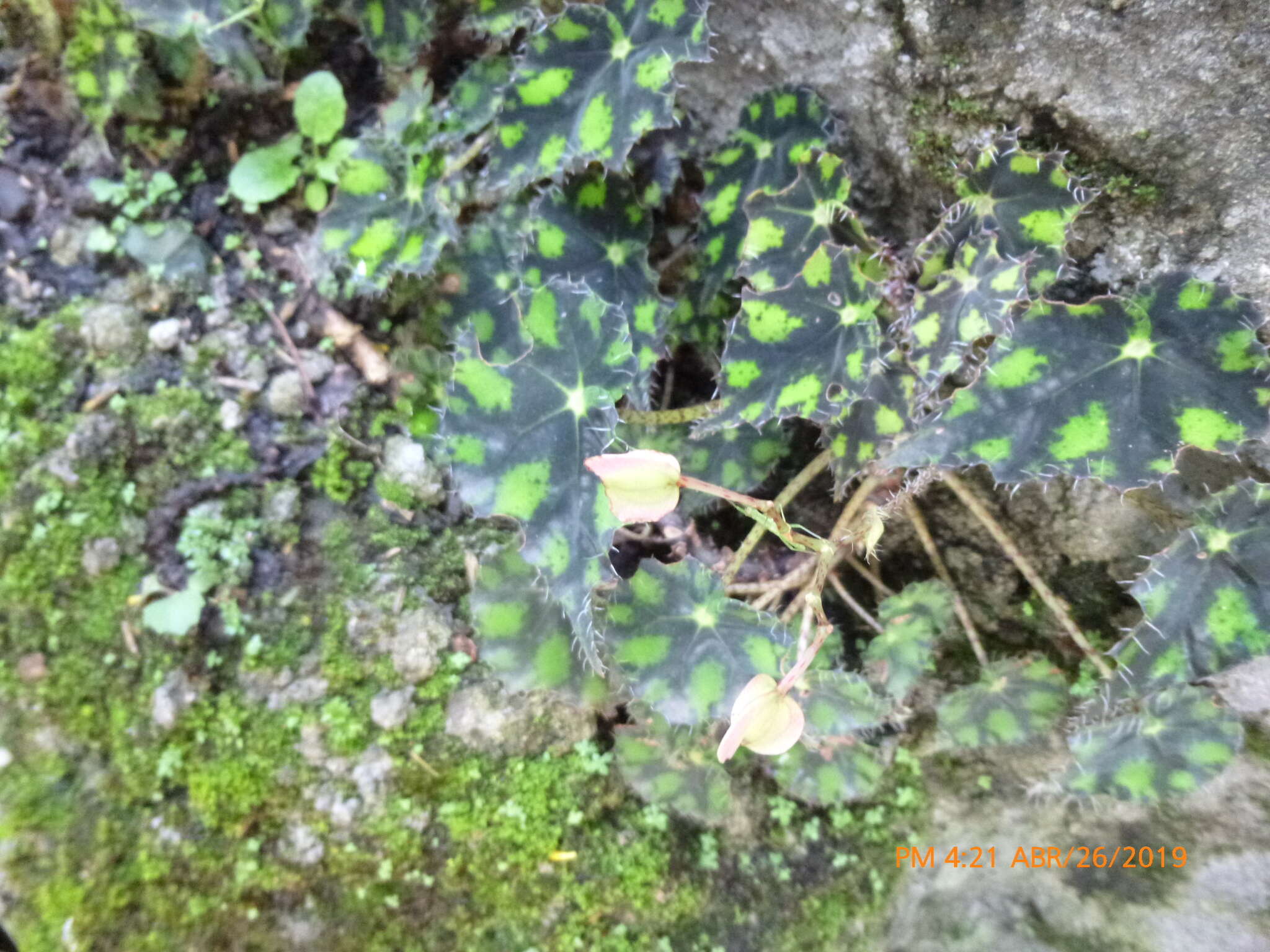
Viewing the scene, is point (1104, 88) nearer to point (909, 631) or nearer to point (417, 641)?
point (909, 631)

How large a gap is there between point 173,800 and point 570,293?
1.18 metres

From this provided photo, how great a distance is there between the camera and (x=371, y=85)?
1.94 m

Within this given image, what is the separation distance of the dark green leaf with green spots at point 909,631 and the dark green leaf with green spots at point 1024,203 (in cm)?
58

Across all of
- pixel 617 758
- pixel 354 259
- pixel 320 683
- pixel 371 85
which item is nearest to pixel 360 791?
pixel 320 683

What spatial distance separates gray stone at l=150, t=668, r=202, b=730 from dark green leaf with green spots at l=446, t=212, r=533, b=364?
84 cm

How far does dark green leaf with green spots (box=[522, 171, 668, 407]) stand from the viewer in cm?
159

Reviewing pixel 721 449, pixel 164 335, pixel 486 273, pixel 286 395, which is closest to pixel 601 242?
pixel 486 273

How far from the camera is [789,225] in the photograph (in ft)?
4.75

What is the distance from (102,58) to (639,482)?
1609 mm

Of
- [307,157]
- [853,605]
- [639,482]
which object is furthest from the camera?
[307,157]

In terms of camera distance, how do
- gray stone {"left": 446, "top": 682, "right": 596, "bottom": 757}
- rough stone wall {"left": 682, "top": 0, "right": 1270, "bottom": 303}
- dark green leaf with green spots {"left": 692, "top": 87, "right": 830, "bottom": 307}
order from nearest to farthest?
rough stone wall {"left": 682, "top": 0, "right": 1270, "bottom": 303}
dark green leaf with green spots {"left": 692, "top": 87, "right": 830, "bottom": 307}
gray stone {"left": 446, "top": 682, "right": 596, "bottom": 757}

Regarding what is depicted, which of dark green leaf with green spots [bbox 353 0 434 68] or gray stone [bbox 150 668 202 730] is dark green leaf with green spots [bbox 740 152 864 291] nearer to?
A: dark green leaf with green spots [bbox 353 0 434 68]

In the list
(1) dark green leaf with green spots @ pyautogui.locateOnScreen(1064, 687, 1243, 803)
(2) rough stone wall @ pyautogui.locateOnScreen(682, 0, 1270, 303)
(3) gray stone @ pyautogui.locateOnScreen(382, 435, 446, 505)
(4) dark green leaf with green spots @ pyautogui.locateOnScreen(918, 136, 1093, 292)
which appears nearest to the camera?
(2) rough stone wall @ pyautogui.locateOnScreen(682, 0, 1270, 303)

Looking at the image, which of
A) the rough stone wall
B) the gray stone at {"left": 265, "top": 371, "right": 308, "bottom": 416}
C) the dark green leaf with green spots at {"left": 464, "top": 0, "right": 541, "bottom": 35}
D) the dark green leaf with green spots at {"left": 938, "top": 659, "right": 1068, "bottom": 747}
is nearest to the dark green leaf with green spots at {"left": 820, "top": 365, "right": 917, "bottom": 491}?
the rough stone wall
